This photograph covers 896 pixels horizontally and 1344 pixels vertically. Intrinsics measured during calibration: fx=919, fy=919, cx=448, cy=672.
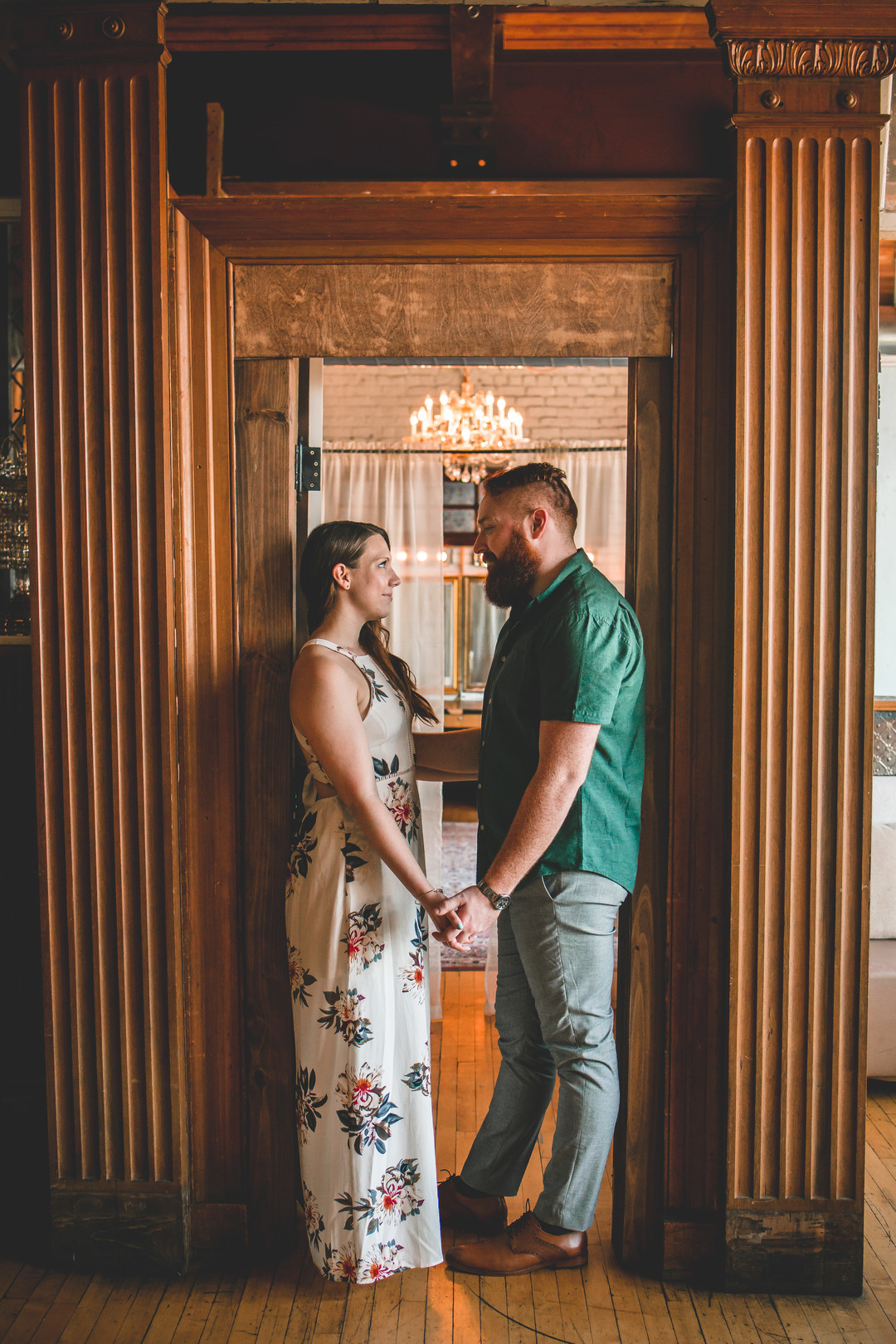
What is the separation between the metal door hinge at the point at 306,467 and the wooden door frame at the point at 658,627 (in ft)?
0.68

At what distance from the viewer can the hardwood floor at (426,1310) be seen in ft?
6.43

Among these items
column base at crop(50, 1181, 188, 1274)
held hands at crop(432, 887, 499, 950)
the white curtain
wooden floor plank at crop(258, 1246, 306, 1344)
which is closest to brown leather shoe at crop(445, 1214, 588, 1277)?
wooden floor plank at crop(258, 1246, 306, 1344)

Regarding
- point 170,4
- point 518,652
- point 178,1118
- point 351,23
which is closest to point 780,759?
point 518,652

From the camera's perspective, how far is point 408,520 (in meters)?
4.38

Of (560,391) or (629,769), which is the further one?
(560,391)

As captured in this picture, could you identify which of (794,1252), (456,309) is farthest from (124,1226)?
(456,309)

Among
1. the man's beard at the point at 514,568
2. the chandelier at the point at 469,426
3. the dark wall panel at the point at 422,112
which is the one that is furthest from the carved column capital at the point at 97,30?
the chandelier at the point at 469,426

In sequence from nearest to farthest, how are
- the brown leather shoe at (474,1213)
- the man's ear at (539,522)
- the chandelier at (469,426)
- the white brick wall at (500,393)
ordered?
the man's ear at (539,522), the brown leather shoe at (474,1213), the chandelier at (469,426), the white brick wall at (500,393)

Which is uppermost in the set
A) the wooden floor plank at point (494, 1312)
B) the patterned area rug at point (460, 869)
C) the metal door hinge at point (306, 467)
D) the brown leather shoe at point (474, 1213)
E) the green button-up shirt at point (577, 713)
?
the metal door hinge at point (306, 467)

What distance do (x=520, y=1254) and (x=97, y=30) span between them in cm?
292

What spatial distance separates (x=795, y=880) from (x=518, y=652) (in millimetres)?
807

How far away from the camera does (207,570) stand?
2.16m

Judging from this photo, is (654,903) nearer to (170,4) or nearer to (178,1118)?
(178,1118)

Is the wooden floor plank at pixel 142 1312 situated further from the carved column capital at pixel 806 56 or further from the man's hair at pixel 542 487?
the carved column capital at pixel 806 56
